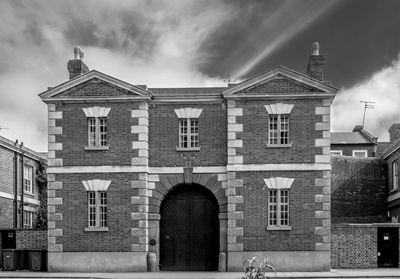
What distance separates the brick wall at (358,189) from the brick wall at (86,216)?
1606 centimetres

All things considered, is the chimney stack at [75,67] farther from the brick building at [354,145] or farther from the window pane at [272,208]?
the brick building at [354,145]

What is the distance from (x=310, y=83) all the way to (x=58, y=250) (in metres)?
14.0

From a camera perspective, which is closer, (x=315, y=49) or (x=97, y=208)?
(x=97, y=208)

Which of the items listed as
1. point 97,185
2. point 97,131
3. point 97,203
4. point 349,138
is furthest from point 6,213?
point 349,138

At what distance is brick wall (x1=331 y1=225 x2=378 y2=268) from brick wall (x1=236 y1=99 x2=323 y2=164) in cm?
394

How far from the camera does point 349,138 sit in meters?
54.6

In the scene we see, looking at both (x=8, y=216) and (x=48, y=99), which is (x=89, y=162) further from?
(x=8, y=216)

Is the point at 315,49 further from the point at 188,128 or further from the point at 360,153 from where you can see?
the point at 360,153

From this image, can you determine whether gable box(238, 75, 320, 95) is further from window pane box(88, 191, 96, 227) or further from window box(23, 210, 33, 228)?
window box(23, 210, 33, 228)

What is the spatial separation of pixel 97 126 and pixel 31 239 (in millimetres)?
6764

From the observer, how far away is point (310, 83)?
26.2 meters

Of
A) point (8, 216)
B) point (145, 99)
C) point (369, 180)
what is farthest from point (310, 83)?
point (8, 216)

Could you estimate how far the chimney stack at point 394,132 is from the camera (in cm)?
5208

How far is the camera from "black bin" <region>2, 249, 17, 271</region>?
26.9 m
